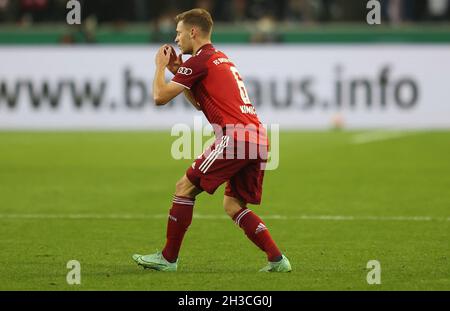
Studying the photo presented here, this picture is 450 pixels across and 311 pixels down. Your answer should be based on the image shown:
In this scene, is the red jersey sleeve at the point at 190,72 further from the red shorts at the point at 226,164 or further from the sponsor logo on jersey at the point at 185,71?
the red shorts at the point at 226,164

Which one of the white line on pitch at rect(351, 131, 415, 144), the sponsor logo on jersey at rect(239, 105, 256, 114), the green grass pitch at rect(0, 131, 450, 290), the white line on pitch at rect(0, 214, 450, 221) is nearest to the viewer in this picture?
the green grass pitch at rect(0, 131, 450, 290)

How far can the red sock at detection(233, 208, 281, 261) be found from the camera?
797cm

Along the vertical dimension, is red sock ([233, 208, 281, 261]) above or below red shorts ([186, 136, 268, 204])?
below

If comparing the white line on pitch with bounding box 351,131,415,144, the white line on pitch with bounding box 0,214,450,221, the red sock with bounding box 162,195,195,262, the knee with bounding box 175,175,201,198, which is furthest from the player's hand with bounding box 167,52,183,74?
the white line on pitch with bounding box 351,131,415,144

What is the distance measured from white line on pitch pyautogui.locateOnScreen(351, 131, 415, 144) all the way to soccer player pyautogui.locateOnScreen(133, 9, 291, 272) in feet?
37.8

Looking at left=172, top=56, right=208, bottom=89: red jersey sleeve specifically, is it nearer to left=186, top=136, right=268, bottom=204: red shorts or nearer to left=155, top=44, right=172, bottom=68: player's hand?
left=155, top=44, right=172, bottom=68: player's hand

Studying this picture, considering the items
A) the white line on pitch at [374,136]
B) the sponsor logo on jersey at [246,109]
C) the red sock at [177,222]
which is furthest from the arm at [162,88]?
the white line on pitch at [374,136]

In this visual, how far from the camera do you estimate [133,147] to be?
62.3ft

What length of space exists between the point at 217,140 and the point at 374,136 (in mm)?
12789

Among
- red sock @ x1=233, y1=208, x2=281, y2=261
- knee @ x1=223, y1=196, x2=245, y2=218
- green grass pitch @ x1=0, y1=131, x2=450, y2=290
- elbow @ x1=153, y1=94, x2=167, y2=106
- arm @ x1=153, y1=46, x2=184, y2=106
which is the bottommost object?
green grass pitch @ x1=0, y1=131, x2=450, y2=290

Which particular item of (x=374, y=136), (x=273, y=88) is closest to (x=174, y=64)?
(x=374, y=136)

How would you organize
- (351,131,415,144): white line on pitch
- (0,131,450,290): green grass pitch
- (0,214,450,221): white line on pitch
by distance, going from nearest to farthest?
(0,131,450,290): green grass pitch → (0,214,450,221): white line on pitch → (351,131,415,144): white line on pitch

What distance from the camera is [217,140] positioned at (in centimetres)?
805
